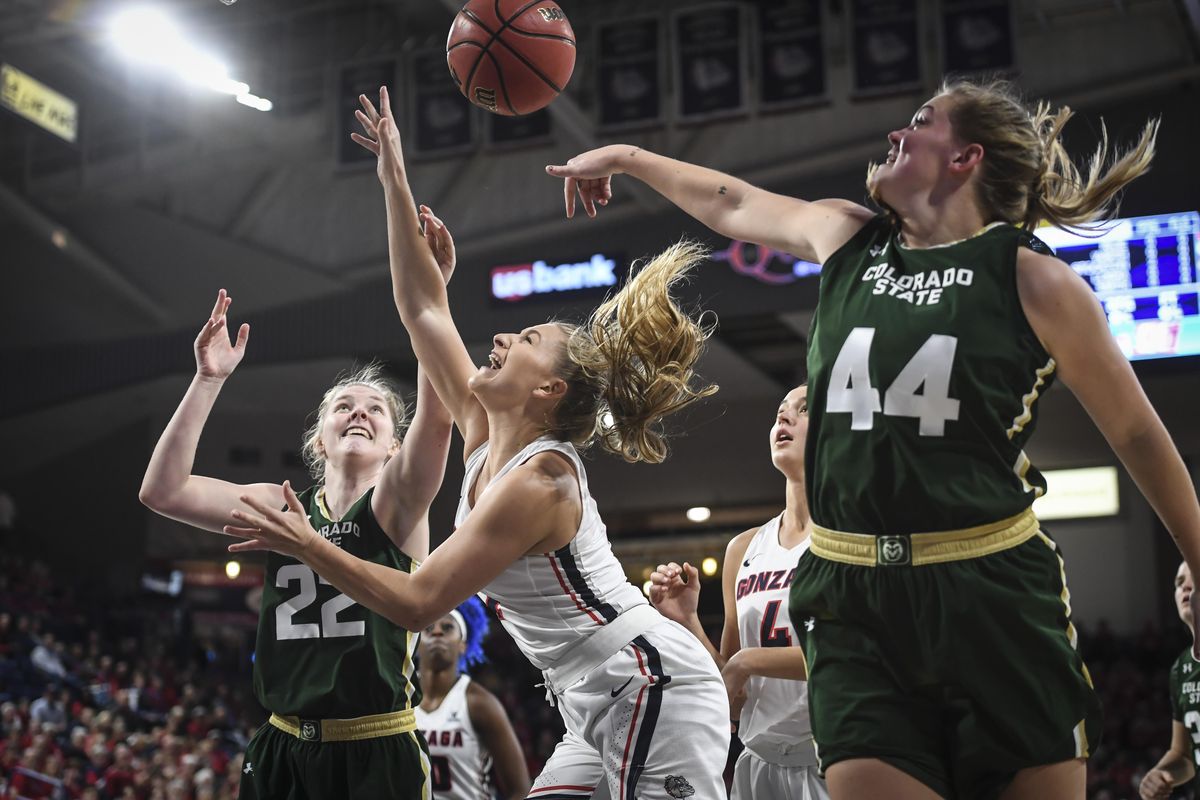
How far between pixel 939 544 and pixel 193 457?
8.77 feet

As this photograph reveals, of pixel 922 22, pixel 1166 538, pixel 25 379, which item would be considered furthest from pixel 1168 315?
pixel 25 379

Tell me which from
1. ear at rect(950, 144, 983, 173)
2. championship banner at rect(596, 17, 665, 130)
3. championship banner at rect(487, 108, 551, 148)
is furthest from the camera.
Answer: championship banner at rect(487, 108, 551, 148)

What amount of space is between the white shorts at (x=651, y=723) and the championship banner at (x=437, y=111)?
12064 mm

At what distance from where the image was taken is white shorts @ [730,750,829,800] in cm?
430

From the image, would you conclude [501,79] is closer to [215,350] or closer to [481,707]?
[215,350]

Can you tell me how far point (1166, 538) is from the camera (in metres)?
19.2

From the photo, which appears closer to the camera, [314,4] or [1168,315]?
[1168,315]

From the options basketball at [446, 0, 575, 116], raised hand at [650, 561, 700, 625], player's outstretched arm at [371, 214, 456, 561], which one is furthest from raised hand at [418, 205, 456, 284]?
raised hand at [650, 561, 700, 625]

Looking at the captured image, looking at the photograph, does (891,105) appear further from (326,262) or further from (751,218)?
(751,218)

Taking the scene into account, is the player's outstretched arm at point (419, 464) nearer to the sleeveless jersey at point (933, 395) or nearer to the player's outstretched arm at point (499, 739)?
the sleeveless jersey at point (933, 395)

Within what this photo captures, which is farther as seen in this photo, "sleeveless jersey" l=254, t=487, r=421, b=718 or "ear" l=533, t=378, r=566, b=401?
"sleeveless jersey" l=254, t=487, r=421, b=718

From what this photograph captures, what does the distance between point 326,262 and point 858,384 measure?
55.1 feet

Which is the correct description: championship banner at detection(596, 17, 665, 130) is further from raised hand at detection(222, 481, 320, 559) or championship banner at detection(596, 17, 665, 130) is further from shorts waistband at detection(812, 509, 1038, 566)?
shorts waistband at detection(812, 509, 1038, 566)

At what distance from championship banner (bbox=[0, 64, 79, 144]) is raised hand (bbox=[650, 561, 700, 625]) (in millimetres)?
14755
